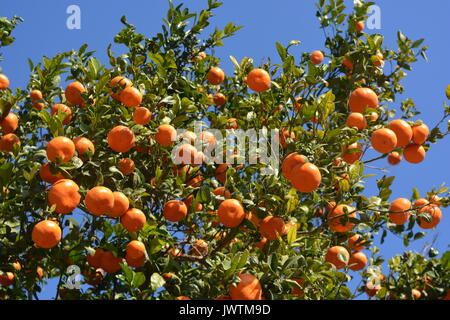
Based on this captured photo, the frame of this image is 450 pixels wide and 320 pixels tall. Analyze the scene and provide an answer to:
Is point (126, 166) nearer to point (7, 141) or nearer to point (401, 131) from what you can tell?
point (7, 141)

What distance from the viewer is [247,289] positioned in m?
3.09

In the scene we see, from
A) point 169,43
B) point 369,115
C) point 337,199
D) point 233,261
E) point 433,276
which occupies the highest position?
point 169,43

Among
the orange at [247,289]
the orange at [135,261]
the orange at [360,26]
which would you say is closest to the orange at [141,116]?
the orange at [135,261]

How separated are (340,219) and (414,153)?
896mm

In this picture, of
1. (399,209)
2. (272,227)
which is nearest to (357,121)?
(399,209)

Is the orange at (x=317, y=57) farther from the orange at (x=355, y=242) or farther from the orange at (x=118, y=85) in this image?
the orange at (x=118, y=85)

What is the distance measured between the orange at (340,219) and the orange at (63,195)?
5.93 ft

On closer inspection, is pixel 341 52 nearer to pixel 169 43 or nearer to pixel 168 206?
pixel 169 43

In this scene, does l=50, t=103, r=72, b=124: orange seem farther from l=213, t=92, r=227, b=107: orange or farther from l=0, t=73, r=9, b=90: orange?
l=213, t=92, r=227, b=107: orange

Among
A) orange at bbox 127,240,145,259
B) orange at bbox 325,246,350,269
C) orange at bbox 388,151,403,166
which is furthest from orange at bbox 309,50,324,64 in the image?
orange at bbox 127,240,145,259

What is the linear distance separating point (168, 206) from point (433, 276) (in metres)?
2.34
